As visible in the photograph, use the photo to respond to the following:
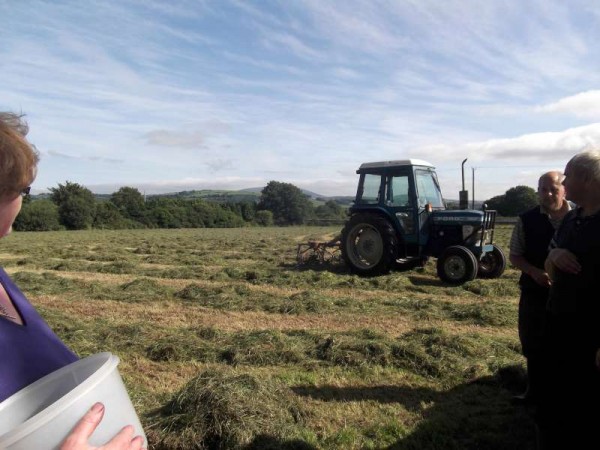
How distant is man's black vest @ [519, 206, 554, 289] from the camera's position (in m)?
3.69

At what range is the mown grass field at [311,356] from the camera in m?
3.35

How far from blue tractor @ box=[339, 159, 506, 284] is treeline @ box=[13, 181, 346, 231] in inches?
1305

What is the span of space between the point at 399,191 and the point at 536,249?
21.2ft

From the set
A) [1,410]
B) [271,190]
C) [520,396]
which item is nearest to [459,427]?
[520,396]

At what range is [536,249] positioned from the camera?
3723 millimetres

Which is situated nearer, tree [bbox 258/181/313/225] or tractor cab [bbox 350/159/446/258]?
tractor cab [bbox 350/159/446/258]

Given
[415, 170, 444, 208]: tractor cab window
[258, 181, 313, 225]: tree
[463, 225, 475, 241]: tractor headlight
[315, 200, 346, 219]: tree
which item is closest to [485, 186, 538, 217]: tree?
[415, 170, 444, 208]: tractor cab window

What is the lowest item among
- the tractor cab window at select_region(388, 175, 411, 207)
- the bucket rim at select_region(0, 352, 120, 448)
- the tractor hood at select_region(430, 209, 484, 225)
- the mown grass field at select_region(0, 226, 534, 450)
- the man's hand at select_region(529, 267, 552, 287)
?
the mown grass field at select_region(0, 226, 534, 450)

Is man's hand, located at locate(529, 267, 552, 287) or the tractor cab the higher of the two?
the tractor cab

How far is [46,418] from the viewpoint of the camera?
3.05 feet

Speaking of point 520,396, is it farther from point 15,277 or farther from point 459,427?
point 15,277

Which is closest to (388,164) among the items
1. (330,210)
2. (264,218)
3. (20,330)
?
(20,330)

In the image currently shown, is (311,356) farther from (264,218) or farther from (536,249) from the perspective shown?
(264,218)

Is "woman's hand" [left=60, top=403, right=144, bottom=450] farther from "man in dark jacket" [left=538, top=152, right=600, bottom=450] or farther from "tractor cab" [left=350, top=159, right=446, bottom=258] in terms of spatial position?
"tractor cab" [left=350, top=159, right=446, bottom=258]
